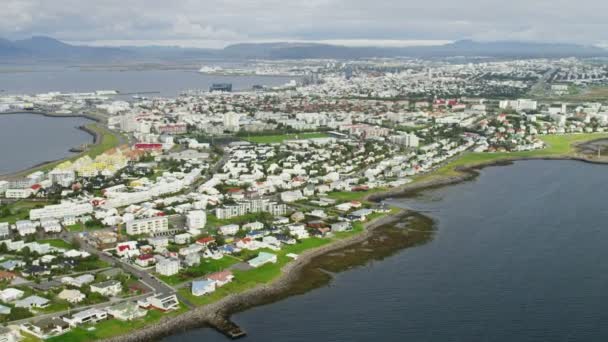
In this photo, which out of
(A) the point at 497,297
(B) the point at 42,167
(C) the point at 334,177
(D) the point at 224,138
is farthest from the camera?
(D) the point at 224,138

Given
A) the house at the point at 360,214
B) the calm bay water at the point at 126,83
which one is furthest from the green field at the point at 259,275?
the calm bay water at the point at 126,83

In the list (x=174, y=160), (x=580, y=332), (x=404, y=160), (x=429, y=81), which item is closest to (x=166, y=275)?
(x=580, y=332)

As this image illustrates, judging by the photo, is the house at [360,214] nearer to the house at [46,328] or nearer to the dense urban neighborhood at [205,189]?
the dense urban neighborhood at [205,189]

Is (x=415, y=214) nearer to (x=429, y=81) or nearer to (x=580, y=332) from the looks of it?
(x=580, y=332)

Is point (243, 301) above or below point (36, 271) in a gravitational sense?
below

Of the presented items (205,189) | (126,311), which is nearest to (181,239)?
(126,311)

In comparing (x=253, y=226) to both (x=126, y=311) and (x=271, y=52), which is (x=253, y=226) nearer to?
(x=126, y=311)
